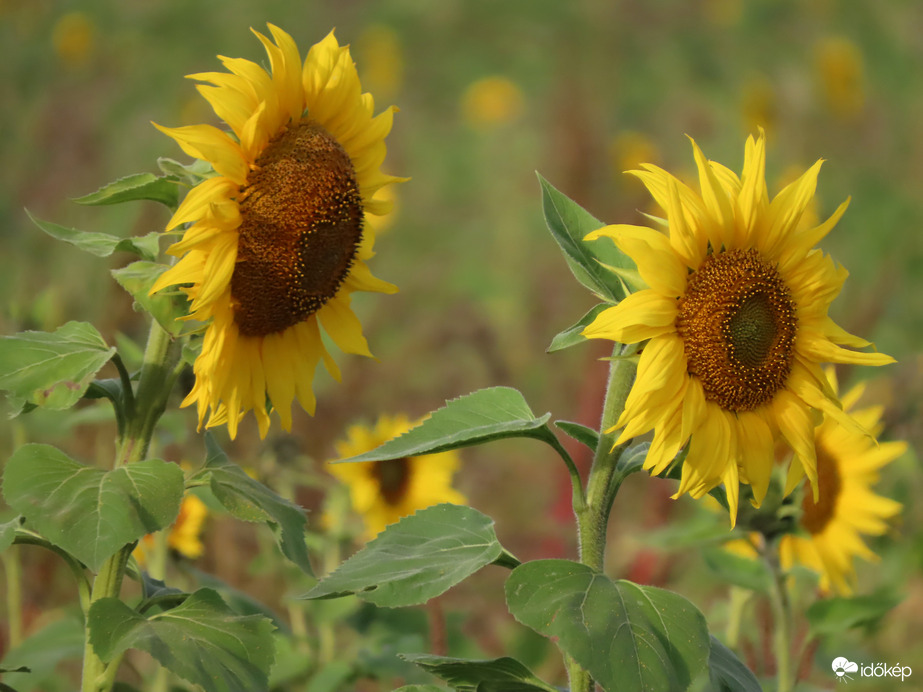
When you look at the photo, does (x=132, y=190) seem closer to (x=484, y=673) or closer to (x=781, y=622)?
(x=484, y=673)

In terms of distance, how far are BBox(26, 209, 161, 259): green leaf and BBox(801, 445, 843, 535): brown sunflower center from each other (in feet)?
4.24

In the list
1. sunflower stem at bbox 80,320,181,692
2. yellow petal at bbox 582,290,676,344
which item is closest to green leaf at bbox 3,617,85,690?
sunflower stem at bbox 80,320,181,692

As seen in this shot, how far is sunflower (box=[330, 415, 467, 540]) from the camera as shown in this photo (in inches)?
91.5

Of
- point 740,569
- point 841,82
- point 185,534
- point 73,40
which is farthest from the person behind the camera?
point 73,40

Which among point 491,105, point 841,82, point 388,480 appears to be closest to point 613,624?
point 388,480

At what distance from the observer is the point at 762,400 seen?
3.84ft

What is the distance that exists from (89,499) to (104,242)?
31cm

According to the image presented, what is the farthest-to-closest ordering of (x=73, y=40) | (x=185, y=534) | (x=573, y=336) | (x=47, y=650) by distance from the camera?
(x=73, y=40), (x=185, y=534), (x=47, y=650), (x=573, y=336)

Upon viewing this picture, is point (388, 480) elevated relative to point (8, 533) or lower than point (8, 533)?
lower

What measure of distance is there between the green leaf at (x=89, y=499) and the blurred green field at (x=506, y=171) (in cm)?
60

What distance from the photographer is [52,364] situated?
1.14 m

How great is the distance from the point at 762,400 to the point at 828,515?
33.1 inches

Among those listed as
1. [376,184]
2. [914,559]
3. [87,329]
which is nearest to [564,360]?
[914,559]

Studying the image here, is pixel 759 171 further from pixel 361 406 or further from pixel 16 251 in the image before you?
pixel 16 251
